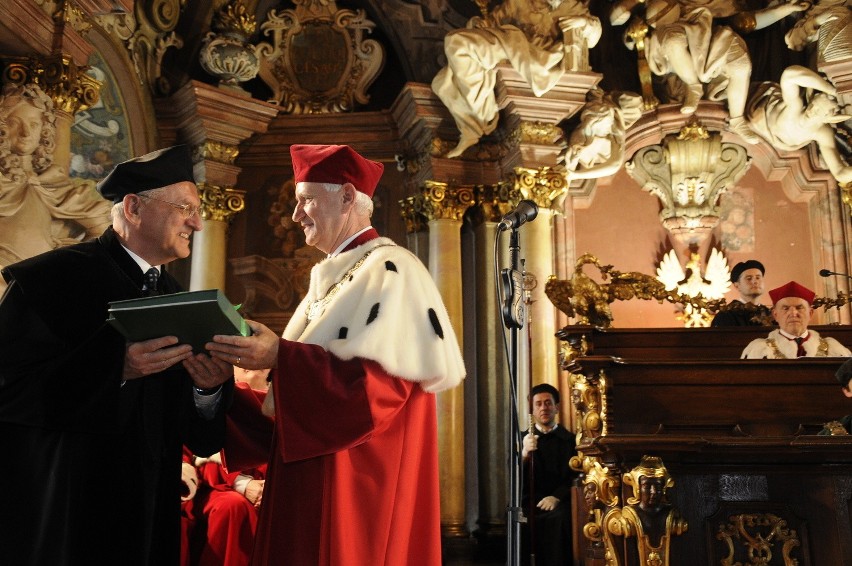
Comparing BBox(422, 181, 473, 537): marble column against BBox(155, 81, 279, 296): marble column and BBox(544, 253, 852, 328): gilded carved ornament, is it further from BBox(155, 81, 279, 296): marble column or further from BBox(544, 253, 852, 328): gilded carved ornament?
BBox(155, 81, 279, 296): marble column

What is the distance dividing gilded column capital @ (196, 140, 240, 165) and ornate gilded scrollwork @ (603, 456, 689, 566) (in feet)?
19.5

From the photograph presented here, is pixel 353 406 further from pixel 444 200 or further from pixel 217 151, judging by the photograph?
pixel 217 151

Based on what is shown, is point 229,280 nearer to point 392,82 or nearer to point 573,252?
point 392,82

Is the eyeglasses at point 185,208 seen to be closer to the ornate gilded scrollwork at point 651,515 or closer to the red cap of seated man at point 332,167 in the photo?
the red cap of seated man at point 332,167

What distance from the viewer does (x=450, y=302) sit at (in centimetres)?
962

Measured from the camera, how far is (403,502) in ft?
10.5

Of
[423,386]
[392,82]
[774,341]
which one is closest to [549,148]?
[392,82]

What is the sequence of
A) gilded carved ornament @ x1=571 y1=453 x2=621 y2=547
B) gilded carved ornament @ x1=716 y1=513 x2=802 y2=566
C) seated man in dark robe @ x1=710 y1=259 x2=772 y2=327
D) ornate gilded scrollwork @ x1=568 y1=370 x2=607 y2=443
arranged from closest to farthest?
gilded carved ornament @ x1=716 y1=513 x2=802 y2=566 → gilded carved ornament @ x1=571 y1=453 x2=621 y2=547 → ornate gilded scrollwork @ x1=568 y1=370 x2=607 y2=443 → seated man in dark robe @ x1=710 y1=259 x2=772 y2=327

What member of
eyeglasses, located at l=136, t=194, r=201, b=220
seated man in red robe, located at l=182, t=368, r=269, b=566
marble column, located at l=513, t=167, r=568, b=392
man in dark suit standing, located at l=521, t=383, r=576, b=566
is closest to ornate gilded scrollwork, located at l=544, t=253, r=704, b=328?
man in dark suit standing, located at l=521, t=383, r=576, b=566

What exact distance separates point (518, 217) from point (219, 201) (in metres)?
6.16

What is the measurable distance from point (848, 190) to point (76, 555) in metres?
9.33

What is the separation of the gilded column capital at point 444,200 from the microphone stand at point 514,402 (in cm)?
582

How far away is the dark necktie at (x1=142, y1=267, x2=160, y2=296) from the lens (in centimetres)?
327

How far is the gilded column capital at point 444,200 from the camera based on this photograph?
984cm
